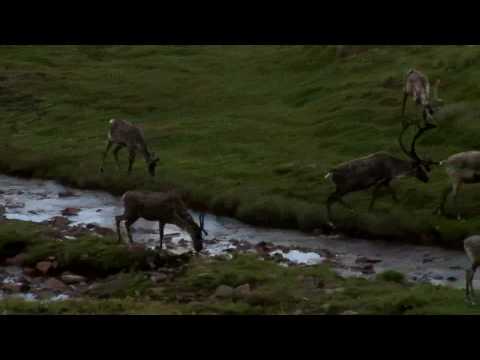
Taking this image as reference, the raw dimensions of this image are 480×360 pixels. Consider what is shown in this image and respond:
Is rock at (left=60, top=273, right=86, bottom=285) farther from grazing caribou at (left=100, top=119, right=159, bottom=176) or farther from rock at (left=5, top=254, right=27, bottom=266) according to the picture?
grazing caribou at (left=100, top=119, right=159, bottom=176)

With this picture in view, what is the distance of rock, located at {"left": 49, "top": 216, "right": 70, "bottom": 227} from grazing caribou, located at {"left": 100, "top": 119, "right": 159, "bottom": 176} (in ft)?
12.5

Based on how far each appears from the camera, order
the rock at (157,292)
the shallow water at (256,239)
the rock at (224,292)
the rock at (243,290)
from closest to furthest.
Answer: the rock at (243,290), the rock at (224,292), the rock at (157,292), the shallow water at (256,239)

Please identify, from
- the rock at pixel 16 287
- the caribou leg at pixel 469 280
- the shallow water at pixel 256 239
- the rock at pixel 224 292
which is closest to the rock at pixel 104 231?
the shallow water at pixel 256 239

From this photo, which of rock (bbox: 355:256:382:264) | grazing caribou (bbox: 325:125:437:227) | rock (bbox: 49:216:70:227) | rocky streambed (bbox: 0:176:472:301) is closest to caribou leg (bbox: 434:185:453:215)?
grazing caribou (bbox: 325:125:437:227)

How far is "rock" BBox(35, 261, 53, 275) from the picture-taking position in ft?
60.1

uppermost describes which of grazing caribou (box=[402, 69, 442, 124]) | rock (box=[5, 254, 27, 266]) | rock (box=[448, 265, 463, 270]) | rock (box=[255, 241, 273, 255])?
grazing caribou (box=[402, 69, 442, 124])

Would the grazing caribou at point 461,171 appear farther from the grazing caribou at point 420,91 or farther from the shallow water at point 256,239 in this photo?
the grazing caribou at point 420,91

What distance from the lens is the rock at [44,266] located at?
1831 centimetres

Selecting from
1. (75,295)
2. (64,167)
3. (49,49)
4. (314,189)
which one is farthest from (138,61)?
(75,295)

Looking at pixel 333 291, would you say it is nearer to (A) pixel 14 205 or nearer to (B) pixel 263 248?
(B) pixel 263 248

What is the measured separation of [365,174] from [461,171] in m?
2.25

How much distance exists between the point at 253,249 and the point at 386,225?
10.5 feet

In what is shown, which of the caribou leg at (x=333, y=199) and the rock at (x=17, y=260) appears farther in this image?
the caribou leg at (x=333, y=199)
